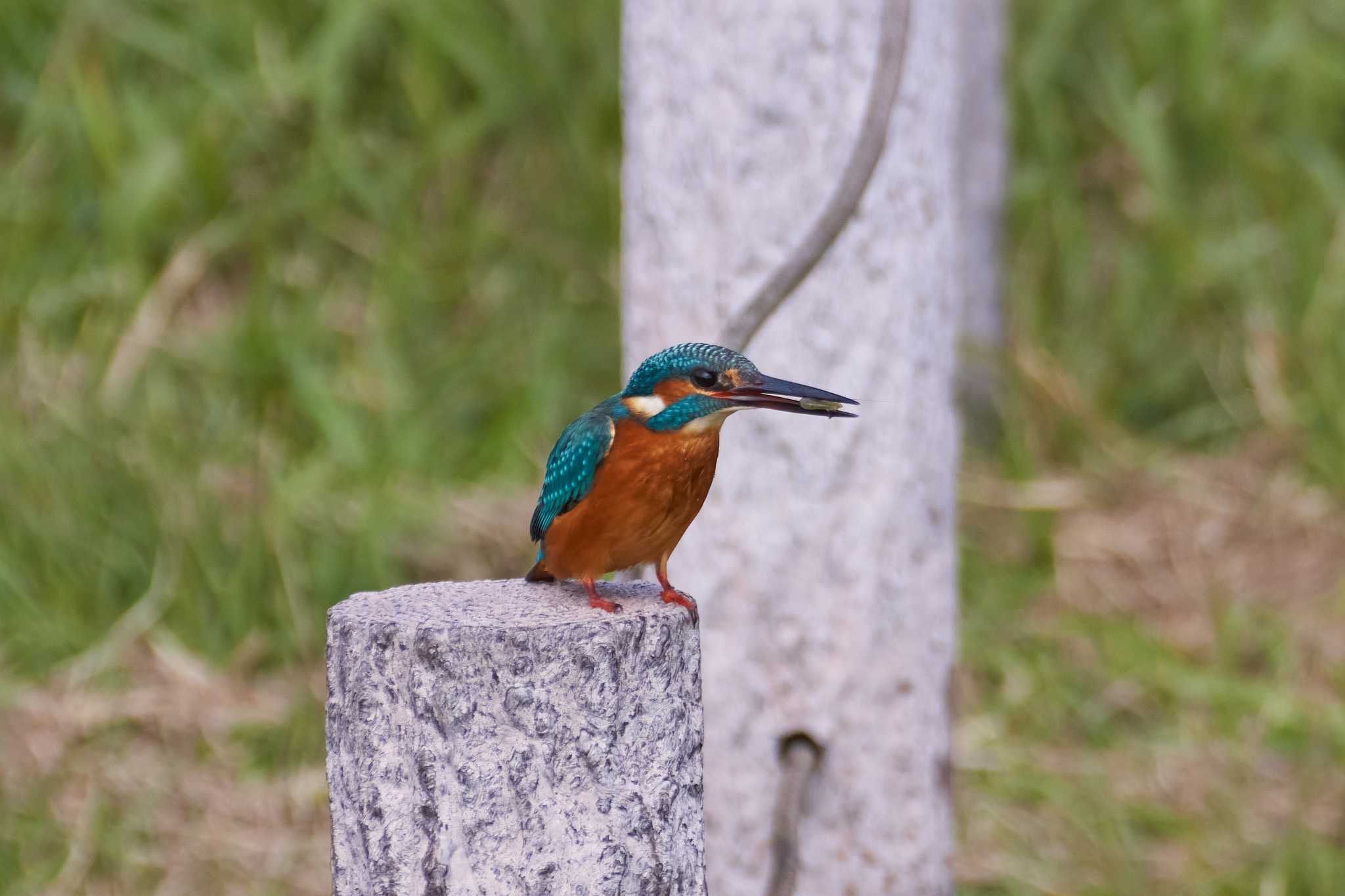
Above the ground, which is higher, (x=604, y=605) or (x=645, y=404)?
(x=645, y=404)

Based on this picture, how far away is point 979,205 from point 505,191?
1796 millimetres

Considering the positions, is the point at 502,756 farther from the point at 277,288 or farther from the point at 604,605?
the point at 277,288

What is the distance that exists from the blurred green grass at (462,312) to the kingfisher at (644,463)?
2.55 metres

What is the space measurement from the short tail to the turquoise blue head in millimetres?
246

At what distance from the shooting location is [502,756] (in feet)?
4.91

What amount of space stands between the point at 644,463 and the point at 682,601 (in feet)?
0.49

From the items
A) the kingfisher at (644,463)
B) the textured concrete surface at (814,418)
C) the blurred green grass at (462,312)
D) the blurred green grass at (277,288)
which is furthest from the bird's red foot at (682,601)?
the blurred green grass at (277,288)

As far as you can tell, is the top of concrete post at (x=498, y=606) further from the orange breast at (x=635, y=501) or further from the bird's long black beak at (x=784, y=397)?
the bird's long black beak at (x=784, y=397)

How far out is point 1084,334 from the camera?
6.02 metres

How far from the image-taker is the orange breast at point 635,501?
1.66m

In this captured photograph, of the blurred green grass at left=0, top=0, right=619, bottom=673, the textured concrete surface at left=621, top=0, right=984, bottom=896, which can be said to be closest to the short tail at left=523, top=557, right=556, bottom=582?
the textured concrete surface at left=621, top=0, right=984, bottom=896

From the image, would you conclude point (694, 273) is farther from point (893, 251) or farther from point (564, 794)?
point (564, 794)

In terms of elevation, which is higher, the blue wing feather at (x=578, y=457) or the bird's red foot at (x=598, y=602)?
the blue wing feather at (x=578, y=457)

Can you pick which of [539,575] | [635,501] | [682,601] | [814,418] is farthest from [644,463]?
[814,418]
